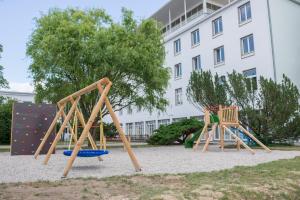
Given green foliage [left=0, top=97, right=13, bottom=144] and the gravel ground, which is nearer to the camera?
the gravel ground

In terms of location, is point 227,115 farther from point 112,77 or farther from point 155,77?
point 112,77

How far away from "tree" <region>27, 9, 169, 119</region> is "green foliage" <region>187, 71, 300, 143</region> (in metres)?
4.99

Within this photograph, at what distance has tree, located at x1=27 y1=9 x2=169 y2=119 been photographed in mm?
18266

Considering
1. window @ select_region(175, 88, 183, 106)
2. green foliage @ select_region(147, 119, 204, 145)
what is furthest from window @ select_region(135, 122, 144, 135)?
green foliage @ select_region(147, 119, 204, 145)

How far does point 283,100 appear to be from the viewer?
18328mm

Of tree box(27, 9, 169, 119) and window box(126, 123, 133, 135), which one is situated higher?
tree box(27, 9, 169, 119)

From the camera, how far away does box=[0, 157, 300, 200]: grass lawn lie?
205 inches

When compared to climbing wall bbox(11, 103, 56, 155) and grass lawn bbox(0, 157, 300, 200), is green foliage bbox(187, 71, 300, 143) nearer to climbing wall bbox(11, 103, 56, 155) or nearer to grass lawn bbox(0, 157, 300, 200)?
climbing wall bbox(11, 103, 56, 155)

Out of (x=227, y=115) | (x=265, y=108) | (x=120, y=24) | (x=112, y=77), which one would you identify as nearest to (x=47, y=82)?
(x=112, y=77)

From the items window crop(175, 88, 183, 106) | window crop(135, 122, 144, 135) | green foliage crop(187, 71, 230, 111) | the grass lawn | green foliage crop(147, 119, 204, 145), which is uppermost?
window crop(175, 88, 183, 106)

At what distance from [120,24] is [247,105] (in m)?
9.47

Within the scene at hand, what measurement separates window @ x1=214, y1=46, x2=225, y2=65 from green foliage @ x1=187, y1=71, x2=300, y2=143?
9760 mm

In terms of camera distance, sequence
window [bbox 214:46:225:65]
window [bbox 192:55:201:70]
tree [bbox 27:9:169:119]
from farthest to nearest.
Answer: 1. window [bbox 192:55:201:70]
2. window [bbox 214:46:225:65]
3. tree [bbox 27:9:169:119]

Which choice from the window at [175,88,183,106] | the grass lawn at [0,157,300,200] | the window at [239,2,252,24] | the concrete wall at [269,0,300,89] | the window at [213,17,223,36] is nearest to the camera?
the grass lawn at [0,157,300,200]
